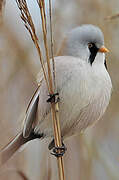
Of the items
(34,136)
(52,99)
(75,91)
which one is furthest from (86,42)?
(34,136)

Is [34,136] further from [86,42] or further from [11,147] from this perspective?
[86,42]

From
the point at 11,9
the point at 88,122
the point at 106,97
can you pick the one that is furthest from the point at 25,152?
the point at 11,9

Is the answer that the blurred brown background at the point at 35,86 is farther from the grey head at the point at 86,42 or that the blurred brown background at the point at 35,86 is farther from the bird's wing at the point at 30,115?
the grey head at the point at 86,42

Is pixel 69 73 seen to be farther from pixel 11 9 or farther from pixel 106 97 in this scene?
pixel 11 9

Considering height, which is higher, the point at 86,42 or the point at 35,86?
the point at 35,86

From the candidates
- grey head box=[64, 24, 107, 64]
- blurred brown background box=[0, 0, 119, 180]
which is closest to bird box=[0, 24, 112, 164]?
grey head box=[64, 24, 107, 64]
